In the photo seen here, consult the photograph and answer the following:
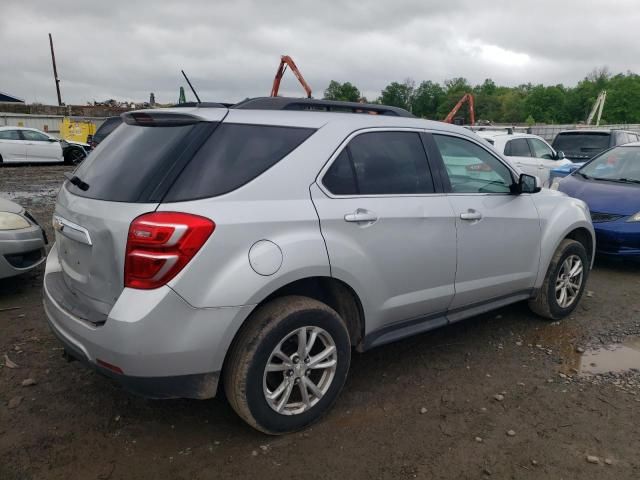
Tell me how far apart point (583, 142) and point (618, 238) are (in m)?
7.28

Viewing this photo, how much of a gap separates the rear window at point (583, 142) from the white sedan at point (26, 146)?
16468 millimetres

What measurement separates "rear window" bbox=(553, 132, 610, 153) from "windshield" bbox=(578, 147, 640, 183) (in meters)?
4.95

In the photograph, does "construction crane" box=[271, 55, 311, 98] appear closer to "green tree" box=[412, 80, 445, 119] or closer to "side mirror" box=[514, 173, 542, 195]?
"side mirror" box=[514, 173, 542, 195]

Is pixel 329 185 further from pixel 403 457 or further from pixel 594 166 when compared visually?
pixel 594 166

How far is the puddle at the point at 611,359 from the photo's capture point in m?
3.76

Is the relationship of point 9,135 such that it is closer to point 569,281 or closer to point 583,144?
point 583,144

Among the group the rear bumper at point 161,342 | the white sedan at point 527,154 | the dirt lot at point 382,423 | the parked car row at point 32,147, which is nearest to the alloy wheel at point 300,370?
the dirt lot at point 382,423

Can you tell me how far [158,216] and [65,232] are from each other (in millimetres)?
786

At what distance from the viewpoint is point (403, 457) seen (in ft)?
8.87

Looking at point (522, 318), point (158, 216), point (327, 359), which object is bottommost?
point (522, 318)

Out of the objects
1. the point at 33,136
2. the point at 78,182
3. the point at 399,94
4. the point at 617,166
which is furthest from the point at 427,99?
the point at 78,182

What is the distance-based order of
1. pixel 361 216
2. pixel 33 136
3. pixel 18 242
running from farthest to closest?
pixel 33 136 < pixel 18 242 < pixel 361 216

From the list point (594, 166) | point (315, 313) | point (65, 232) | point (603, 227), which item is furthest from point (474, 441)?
point (594, 166)

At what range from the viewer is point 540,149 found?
436 inches
